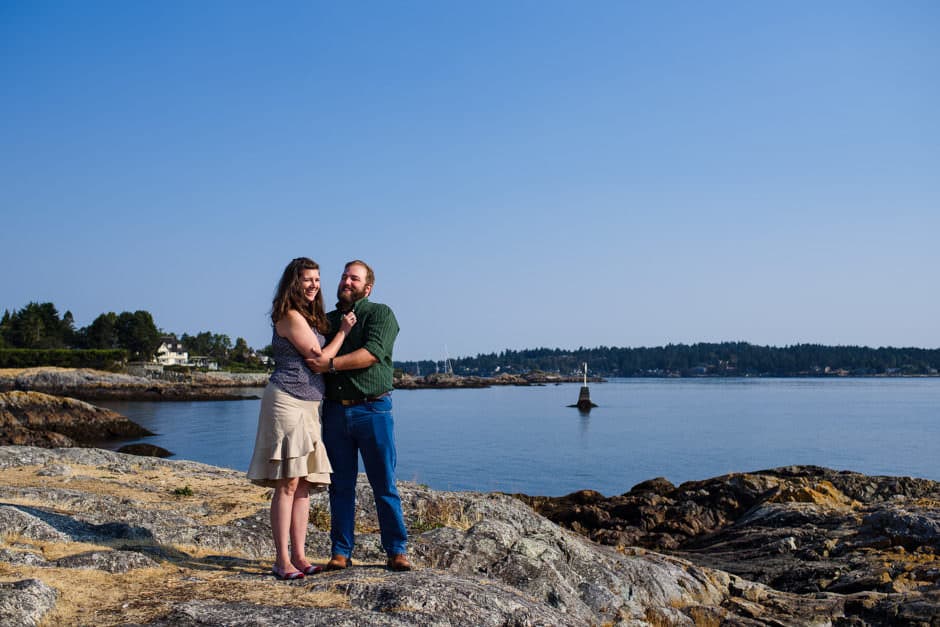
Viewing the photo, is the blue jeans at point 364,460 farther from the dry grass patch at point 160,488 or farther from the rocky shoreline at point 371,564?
the dry grass patch at point 160,488

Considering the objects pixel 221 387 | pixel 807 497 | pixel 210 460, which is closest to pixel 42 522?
pixel 807 497

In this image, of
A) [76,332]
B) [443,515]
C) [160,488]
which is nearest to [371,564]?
[443,515]

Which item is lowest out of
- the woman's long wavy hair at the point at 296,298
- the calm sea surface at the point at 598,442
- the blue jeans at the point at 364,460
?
the calm sea surface at the point at 598,442

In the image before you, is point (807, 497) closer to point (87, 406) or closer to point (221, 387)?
point (87, 406)

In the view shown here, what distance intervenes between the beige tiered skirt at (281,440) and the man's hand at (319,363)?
0.30 metres

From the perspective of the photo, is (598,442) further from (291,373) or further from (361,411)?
(291,373)

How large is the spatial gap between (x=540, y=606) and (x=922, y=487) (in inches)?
735

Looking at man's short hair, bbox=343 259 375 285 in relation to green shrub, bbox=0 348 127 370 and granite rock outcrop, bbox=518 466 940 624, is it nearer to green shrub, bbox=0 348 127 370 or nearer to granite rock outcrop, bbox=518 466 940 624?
granite rock outcrop, bbox=518 466 940 624

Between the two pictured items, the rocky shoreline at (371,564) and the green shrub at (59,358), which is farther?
the green shrub at (59,358)

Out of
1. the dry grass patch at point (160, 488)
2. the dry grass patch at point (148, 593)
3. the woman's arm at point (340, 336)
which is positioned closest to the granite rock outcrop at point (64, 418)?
the dry grass patch at point (160, 488)

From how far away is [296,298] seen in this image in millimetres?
6328

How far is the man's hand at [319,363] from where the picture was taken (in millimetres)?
6262

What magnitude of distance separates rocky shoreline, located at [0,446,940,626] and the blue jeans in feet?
1.27

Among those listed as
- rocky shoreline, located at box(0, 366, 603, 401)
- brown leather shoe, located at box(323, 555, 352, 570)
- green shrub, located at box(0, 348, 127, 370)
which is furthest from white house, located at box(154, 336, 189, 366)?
brown leather shoe, located at box(323, 555, 352, 570)
